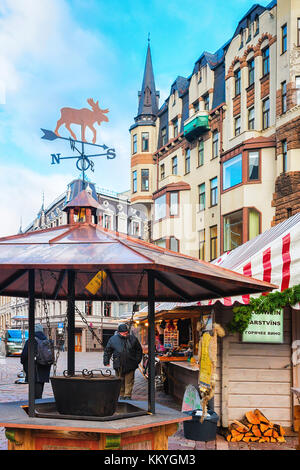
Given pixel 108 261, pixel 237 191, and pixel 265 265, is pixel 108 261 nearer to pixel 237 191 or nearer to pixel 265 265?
pixel 265 265

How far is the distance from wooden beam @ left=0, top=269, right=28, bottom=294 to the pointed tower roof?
36.5 m

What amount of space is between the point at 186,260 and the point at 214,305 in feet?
14.4

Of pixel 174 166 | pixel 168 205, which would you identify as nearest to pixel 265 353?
pixel 168 205

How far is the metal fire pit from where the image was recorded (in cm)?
566

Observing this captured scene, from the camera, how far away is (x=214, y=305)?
10344 mm

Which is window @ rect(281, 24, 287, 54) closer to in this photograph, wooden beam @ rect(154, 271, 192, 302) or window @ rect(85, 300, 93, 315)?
wooden beam @ rect(154, 271, 192, 302)

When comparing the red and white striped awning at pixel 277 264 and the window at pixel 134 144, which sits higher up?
the window at pixel 134 144

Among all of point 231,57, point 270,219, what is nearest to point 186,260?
point 270,219

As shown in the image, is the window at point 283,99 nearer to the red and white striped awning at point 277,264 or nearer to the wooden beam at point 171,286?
the red and white striped awning at point 277,264

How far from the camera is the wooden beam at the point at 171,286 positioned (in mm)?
Answer: 7453

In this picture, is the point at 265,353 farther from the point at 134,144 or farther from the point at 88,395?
the point at 134,144

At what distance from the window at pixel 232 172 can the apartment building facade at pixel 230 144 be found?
0.17ft

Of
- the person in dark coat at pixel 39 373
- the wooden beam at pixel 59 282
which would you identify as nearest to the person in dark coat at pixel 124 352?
the person in dark coat at pixel 39 373

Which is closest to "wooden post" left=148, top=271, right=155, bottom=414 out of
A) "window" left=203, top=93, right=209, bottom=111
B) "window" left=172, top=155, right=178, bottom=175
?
"window" left=203, top=93, right=209, bottom=111
